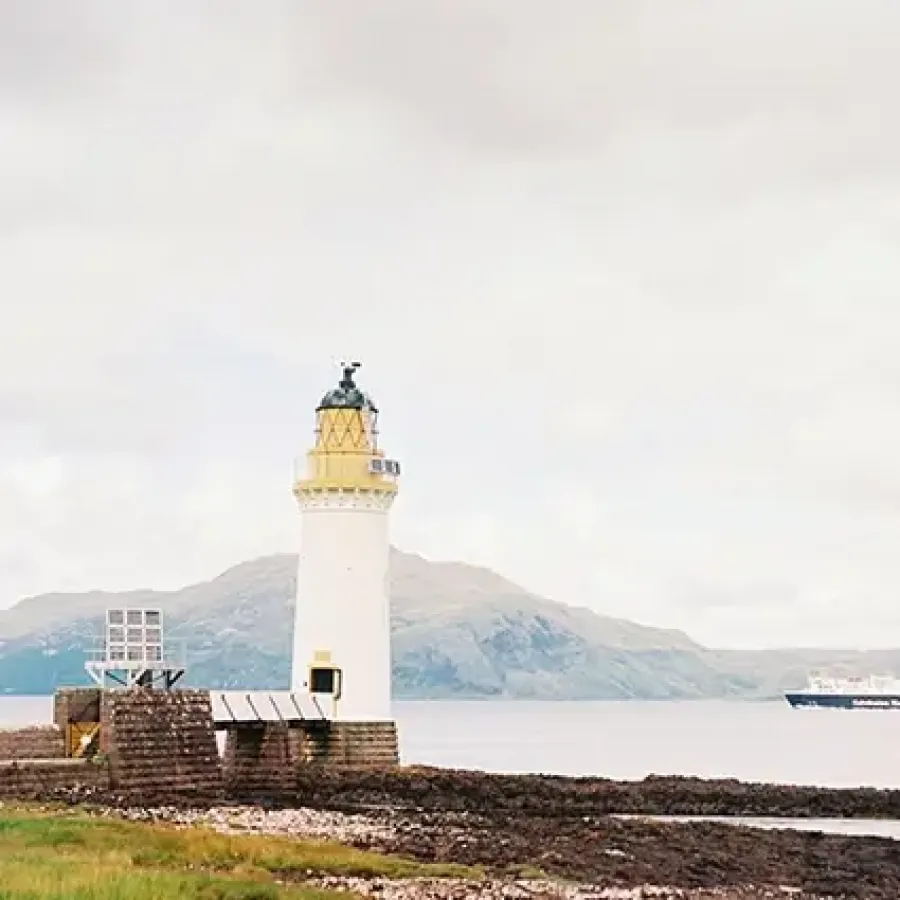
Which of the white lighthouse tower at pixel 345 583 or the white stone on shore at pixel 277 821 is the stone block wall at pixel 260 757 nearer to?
the white lighthouse tower at pixel 345 583

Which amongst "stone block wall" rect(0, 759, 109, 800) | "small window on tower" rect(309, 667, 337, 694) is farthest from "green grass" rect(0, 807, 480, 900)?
"small window on tower" rect(309, 667, 337, 694)

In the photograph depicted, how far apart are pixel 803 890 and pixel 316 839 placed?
9.31m

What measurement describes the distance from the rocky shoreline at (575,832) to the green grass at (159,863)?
138 centimetres

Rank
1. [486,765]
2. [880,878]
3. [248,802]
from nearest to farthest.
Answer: [880,878]
[248,802]
[486,765]

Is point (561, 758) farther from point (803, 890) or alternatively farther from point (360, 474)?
point (803, 890)

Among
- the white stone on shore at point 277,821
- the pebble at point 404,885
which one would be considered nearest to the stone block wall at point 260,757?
the white stone on shore at point 277,821

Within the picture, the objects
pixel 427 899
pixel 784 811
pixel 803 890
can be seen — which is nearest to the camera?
pixel 427 899

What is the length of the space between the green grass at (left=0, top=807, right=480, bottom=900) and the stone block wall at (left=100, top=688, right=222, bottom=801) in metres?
9.29

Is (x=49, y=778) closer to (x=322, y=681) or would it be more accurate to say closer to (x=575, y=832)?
(x=322, y=681)

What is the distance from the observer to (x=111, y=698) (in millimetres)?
50500

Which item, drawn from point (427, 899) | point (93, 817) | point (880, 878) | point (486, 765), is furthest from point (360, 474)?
point (486, 765)

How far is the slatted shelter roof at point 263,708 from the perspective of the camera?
55344 millimetres

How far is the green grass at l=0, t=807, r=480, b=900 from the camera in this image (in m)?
28.2

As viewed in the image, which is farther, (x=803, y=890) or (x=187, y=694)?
(x=187, y=694)
